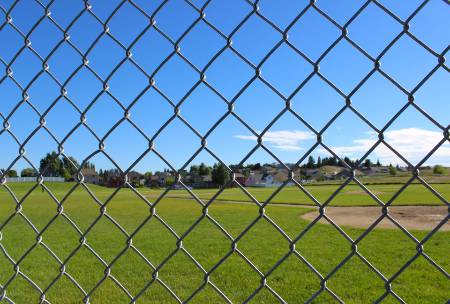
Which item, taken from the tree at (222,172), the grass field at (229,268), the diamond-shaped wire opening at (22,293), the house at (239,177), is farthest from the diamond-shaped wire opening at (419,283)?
the diamond-shaped wire opening at (22,293)

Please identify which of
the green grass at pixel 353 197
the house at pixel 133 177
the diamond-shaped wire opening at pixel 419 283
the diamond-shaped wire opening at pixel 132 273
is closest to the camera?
the house at pixel 133 177

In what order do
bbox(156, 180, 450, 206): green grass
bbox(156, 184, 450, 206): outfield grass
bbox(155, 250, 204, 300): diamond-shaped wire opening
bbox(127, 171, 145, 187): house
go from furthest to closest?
bbox(156, 180, 450, 206): green grass < bbox(156, 184, 450, 206): outfield grass < bbox(155, 250, 204, 300): diamond-shaped wire opening < bbox(127, 171, 145, 187): house

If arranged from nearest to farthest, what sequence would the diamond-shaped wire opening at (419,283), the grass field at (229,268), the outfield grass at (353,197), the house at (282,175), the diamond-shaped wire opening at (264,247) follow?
the house at (282,175), the diamond-shaped wire opening at (419,283), the grass field at (229,268), the diamond-shaped wire opening at (264,247), the outfield grass at (353,197)

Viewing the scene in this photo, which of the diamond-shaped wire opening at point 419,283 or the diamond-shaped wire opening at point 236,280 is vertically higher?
the diamond-shaped wire opening at point 419,283

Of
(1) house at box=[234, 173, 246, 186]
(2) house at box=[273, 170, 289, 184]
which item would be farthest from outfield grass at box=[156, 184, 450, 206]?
(1) house at box=[234, 173, 246, 186]

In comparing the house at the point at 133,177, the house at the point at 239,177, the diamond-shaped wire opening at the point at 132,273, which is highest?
the house at the point at 239,177

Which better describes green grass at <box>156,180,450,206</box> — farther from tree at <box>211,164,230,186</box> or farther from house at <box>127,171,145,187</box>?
house at <box>127,171,145,187</box>

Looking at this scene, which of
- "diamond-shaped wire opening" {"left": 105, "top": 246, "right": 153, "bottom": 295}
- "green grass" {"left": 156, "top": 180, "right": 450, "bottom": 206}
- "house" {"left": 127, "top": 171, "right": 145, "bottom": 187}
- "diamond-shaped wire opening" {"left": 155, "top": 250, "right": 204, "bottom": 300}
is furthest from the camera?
"green grass" {"left": 156, "top": 180, "right": 450, "bottom": 206}

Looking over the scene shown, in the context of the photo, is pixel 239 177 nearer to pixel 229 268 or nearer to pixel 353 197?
pixel 229 268

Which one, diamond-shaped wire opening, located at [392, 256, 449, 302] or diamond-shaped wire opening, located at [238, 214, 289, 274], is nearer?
diamond-shaped wire opening, located at [392, 256, 449, 302]

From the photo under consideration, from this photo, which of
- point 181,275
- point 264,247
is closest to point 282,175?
point 181,275

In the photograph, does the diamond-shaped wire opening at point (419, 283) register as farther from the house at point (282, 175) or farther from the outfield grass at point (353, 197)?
the outfield grass at point (353, 197)

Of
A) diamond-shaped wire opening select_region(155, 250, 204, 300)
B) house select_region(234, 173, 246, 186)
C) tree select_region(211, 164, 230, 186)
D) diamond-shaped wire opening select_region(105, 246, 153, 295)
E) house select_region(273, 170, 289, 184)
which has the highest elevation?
house select_region(273, 170, 289, 184)

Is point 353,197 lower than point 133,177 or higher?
higher
